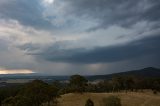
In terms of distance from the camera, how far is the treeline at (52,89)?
3876 inches

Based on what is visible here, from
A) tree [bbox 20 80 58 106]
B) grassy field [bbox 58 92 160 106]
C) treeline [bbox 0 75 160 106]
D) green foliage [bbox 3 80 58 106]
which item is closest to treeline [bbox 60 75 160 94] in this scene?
treeline [bbox 0 75 160 106]

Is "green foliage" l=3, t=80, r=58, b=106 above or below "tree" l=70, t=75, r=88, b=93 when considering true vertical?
below

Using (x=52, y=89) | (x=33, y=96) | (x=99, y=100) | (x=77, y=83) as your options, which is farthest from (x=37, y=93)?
(x=77, y=83)

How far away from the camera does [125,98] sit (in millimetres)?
130125

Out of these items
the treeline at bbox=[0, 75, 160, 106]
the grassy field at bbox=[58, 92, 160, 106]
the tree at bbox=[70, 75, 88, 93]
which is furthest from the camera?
the tree at bbox=[70, 75, 88, 93]

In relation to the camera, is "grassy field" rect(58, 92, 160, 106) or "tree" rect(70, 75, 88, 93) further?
"tree" rect(70, 75, 88, 93)

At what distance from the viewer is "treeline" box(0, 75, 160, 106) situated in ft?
323

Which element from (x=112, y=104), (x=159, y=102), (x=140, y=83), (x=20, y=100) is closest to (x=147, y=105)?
(x=159, y=102)

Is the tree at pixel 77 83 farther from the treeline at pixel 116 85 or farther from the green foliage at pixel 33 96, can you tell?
Result: the green foliage at pixel 33 96

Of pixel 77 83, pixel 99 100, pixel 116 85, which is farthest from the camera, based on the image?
pixel 116 85

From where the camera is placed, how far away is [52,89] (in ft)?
373

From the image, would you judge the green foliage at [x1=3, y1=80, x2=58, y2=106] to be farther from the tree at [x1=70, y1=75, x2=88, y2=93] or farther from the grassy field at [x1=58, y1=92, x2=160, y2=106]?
the tree at [x1=70, y1=75, x2=88, y2=93]

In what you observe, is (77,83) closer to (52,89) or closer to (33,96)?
(52,89)

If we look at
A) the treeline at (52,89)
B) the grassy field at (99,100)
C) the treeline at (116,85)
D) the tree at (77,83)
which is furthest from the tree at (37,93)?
the treeline at (116,85)
